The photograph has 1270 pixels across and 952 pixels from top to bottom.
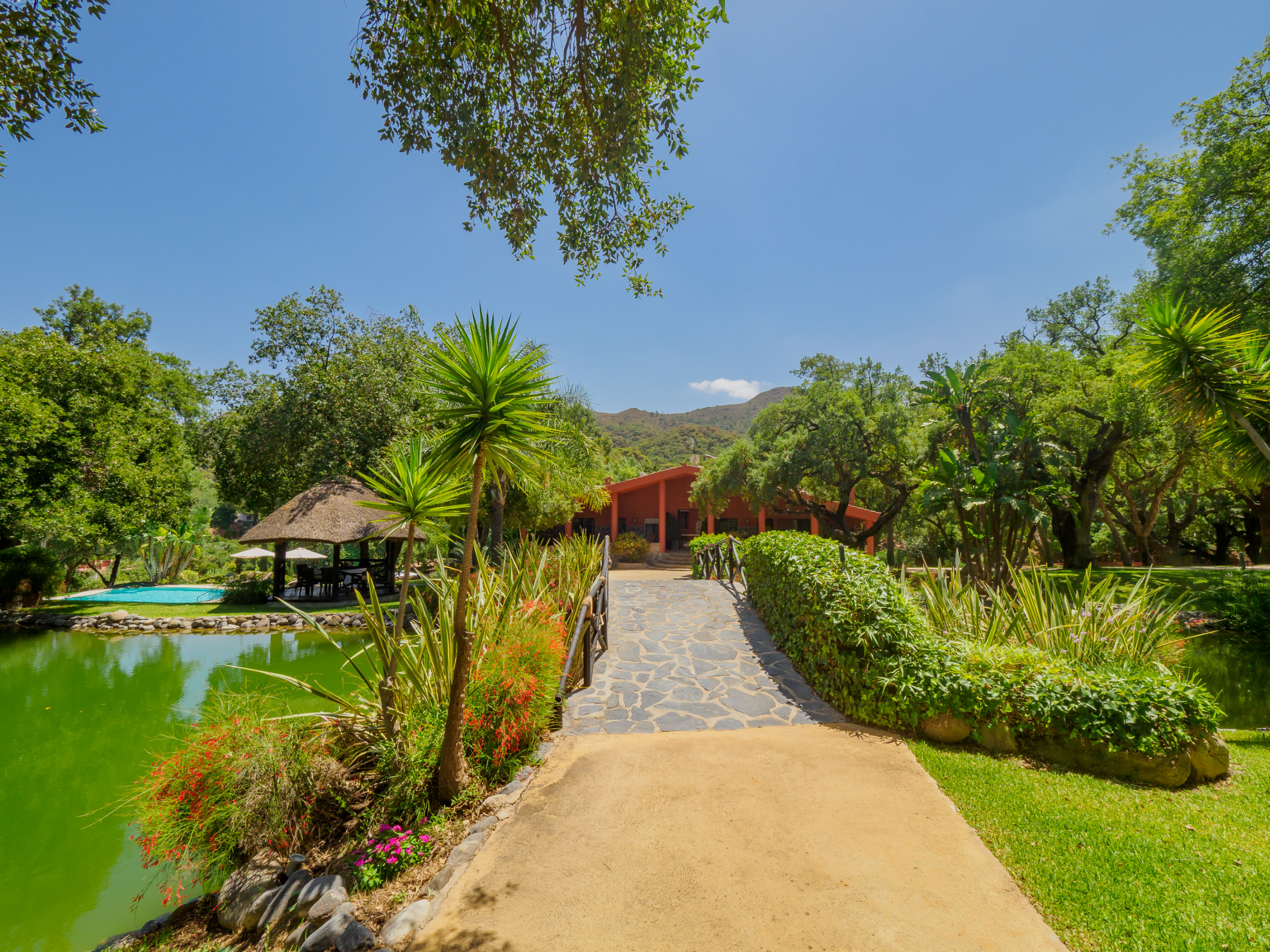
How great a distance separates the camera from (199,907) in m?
3.51

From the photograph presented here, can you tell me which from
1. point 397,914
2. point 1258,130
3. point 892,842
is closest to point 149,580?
point 397,914

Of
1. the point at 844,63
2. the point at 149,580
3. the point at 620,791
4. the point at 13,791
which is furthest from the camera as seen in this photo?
the point at 149,580

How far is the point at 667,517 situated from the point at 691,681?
18698 millimetres

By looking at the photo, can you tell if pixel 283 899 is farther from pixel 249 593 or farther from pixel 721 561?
pixel 249 593

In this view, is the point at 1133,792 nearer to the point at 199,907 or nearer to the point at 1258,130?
the point at 199,907

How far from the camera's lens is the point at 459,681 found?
3236mm

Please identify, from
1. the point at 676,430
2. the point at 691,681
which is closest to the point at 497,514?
the point at 691,681

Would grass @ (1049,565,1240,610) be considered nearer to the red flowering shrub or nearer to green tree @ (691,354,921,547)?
green tree @ (691,354,921,547)

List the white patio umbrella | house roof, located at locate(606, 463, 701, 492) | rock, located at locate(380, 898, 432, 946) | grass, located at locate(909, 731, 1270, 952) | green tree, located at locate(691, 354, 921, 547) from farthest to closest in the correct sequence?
house roof, located at locate(606, 463, 701, 492)
green tree, located at locate(691, 354, 921, 547)
the white patio umbrella
rock, located at locate(380, 898, 432, 946)
grass, located at locate(909, 731, 1270, 952)

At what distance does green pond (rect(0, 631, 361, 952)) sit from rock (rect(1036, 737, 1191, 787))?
6.57 metres

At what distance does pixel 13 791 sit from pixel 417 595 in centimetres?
543

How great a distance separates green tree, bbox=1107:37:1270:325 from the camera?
33.3 feet

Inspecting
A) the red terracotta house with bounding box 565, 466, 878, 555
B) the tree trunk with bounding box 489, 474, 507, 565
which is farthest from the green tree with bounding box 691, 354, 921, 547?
the tree trunk with bounding box 489, 474, 507, 565

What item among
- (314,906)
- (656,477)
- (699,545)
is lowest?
(314,906)
